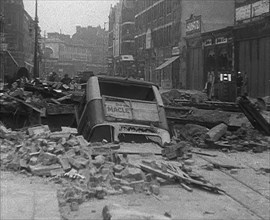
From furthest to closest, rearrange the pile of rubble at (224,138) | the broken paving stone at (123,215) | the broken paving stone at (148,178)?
the pile of rubble at (224,138) → the broken paving stone at (148,178) → the broken paving stone at (123,215)

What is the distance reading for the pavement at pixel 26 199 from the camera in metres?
5.34

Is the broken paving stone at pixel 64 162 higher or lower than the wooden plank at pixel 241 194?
higher

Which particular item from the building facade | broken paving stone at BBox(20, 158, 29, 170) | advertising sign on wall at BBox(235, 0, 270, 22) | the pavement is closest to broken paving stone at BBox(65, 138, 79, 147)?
broken paving stone at BBox(20, 158, 29, 170)

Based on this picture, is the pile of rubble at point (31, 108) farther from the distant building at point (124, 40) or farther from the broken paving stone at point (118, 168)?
the distant building at point (124, 40)

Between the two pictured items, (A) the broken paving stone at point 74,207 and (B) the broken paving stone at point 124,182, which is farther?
(B) the broken paving stone at point 124,182

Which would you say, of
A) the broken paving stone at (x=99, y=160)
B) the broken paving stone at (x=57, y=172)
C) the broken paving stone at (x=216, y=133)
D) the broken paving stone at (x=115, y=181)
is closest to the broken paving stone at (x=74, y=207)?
the broken paving stone at (x=115, y=181)

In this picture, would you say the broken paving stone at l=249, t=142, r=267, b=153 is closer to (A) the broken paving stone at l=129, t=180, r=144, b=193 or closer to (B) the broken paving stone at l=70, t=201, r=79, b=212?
(A) the broken paving stone at l=129, t=180, r=144, b=193

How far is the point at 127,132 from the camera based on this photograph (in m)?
10.1

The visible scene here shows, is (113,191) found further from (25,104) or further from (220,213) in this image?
(25,104)

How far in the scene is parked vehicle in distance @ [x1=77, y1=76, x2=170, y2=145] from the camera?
10.2 meters

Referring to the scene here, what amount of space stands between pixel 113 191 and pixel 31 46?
87.5 m

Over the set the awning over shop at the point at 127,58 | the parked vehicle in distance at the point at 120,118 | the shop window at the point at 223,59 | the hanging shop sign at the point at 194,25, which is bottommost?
the parked vehicle in distance at the point at 120,118

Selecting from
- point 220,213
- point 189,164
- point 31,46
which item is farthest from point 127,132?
point 31,46

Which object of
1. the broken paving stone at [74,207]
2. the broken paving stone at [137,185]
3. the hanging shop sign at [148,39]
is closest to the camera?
the broken paving stone at [74,207]
